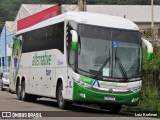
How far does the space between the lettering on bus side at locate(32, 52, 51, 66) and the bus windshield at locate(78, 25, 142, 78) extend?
374 cm

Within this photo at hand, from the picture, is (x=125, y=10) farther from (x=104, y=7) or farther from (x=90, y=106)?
(x=90, y=106)

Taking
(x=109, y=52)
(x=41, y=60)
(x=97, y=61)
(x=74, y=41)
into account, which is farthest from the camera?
(x=41, y=60)

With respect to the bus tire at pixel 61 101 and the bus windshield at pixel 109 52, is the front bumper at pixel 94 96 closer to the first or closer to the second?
the bus windshield at pixel 109 52

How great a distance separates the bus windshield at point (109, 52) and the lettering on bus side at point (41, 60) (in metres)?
3.74

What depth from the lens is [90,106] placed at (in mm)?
23844

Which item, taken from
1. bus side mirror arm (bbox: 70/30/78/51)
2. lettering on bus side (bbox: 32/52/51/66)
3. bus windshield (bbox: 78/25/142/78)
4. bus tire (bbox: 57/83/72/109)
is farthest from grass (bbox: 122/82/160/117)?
bus side mirror arm (bbox: 70/30/78/51)

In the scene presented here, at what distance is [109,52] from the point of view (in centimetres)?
1828

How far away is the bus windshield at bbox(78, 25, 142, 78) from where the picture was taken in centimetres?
1800

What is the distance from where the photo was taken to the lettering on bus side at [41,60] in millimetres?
21734

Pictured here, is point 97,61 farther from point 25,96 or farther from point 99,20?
point 25,96

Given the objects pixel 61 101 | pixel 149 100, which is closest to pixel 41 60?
pixel 61 101

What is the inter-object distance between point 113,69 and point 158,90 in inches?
188

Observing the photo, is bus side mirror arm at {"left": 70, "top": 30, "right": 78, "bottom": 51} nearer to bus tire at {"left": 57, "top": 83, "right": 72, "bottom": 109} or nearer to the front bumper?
the front bumper

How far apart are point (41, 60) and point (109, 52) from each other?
213 inches
